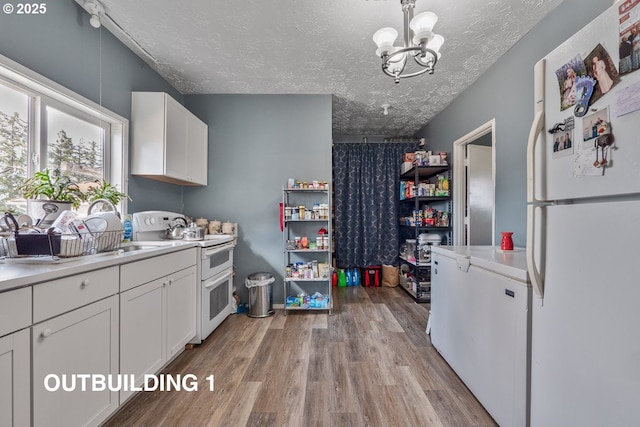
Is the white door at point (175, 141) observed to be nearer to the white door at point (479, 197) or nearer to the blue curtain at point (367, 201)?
the blue curtain at point (367, 201)

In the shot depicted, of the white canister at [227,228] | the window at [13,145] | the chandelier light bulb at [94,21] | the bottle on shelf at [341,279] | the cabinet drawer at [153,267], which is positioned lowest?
the bottle on shelf at [341,279]

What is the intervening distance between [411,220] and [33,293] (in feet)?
12.3

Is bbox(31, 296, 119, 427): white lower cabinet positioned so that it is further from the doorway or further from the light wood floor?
the doorway

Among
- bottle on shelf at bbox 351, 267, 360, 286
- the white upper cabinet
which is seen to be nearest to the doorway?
bottle on shelf at bbox 351, 267, 360, 286

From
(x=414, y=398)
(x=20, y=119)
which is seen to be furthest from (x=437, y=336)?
(x=20, y=119)

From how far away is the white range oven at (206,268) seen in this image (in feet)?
7.46

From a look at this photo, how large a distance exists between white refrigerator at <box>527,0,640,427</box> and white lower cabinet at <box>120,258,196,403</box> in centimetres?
209

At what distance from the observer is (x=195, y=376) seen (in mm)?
1838

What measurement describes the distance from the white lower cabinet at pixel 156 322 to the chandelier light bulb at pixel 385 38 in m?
2.15

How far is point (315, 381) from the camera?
1.79 meters

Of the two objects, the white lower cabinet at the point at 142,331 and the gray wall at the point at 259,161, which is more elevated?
the gray wall at the point at 259,161

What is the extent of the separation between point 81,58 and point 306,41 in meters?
1.73

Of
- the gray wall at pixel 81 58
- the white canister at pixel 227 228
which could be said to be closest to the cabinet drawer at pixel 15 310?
the gray wall at pixel 81 58

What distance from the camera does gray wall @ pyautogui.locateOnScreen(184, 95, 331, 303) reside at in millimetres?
3238
